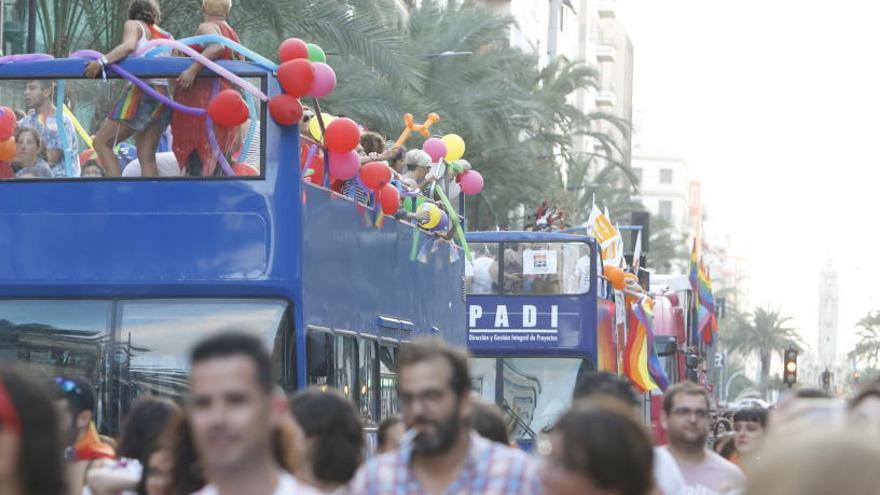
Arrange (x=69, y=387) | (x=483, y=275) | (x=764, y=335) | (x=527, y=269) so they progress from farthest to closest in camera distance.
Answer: (x=764, y=335), (x=527, y=269), (x=483, y=275), (x=69, y=387)

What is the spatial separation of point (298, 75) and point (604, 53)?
329ft

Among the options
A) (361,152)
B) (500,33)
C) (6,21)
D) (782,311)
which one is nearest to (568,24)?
(782,311)

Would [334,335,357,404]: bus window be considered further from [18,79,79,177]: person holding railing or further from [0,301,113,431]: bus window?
[18,79,79,177]: person holding railing

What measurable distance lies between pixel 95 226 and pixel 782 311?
120350 millimetres

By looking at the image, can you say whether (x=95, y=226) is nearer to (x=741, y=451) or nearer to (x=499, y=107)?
(x=741, y=451)

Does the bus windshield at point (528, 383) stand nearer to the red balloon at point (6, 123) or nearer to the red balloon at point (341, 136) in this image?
the red balloon at point (341, 136)

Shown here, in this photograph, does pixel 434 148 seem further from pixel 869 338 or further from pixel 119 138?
pixel 869 338

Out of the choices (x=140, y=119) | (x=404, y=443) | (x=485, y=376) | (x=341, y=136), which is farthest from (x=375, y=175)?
(x=404, y=443)

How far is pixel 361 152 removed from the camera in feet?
51.4

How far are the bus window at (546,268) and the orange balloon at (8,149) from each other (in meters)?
11.1

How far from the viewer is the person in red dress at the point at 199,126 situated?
1315 centimetres

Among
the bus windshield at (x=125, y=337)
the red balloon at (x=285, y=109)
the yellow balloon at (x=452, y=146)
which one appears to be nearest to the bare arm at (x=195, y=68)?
the red balloon at (x=285, y=109)

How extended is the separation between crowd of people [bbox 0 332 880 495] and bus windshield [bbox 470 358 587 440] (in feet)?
44.5

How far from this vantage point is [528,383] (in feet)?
75.7
